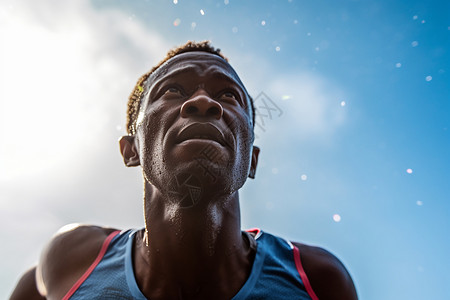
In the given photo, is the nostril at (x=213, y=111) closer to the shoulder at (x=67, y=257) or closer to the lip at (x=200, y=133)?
the lip at (x=200, y=133)

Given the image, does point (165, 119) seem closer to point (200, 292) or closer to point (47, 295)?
point (200, 292)

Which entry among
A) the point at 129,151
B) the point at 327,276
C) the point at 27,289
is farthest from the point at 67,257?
the point at 327,276

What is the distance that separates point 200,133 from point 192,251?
32.1 inches

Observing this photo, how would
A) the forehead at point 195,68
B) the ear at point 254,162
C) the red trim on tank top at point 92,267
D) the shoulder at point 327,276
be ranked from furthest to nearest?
1. the ear at point 254,162
2. the forehead at point 195,68
3. the shoulder at point 327,276
4. the red trim on tank top at point 92,267

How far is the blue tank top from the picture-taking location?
2.08 m

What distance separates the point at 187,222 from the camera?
1.99 metres

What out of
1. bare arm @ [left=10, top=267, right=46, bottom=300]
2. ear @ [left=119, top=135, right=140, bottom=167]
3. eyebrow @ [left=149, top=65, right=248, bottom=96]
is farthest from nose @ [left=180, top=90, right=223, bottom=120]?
bare arm @ [left=10, top=267, right=46, bottom=300]

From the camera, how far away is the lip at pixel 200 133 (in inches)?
74.7

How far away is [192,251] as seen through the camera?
2025mm

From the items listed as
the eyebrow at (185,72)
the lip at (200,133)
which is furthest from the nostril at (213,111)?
the eyebrow at (185,72)

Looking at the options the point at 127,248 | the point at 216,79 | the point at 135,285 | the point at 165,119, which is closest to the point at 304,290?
the point at 135,285

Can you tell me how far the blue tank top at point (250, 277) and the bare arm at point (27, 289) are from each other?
83 centimetres

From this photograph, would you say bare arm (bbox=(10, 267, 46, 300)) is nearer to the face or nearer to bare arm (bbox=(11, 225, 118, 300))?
bare arm (bbox=(11, 225, 118, 300))

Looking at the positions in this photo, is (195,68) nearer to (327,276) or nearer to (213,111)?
(213,111)
